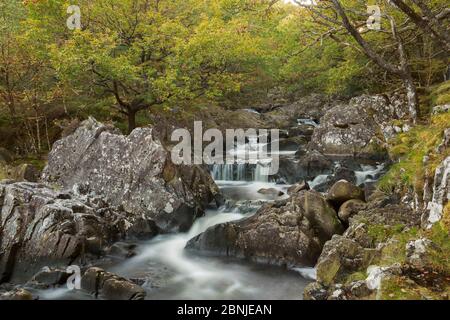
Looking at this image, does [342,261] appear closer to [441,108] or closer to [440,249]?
[440,249]

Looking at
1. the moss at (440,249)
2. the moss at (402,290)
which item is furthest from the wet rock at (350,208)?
the moss at (402,290)

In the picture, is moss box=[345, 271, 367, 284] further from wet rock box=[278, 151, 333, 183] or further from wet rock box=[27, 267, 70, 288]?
wet rock box=[278, 151, 333, 183]

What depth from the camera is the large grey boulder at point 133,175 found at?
1336cm

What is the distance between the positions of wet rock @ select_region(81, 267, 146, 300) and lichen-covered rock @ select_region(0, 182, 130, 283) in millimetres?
1622

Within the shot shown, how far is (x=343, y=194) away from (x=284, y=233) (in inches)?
98.3

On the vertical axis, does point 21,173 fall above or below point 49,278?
above

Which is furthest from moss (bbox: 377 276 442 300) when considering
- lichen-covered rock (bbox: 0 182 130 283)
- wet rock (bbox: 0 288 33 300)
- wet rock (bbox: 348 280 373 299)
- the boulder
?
lichen-covered rock (bbox: 0 182 130 283)

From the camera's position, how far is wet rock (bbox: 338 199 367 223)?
10.9m

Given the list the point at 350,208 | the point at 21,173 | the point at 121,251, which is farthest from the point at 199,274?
the point at 21,173

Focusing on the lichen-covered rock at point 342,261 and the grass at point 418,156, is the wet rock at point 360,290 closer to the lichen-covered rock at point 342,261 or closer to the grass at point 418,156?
the lichen-covered rock at point 342,261

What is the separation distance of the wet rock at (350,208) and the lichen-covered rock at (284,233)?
32 cm

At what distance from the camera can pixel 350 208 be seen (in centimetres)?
1100
